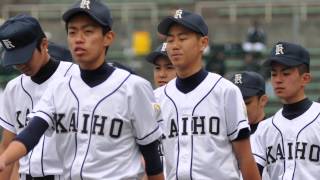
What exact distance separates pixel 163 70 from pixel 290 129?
1.39 m

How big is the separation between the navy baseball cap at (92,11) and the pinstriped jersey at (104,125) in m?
0.31

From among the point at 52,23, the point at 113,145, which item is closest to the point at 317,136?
the point at 113,145

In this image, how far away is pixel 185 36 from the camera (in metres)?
5.62

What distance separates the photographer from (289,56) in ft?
21.4

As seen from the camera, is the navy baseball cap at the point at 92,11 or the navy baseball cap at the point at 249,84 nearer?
the navy baseball cap at the point at 92,11

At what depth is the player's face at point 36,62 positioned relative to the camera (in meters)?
5.81

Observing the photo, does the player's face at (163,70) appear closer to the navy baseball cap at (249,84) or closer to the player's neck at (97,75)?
the navy baseball cap at (249,84)

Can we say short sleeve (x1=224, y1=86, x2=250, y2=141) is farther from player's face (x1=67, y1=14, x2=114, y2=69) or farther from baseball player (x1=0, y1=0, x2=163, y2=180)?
player's face (x1=67, y1=14, x2=114, y2=69)

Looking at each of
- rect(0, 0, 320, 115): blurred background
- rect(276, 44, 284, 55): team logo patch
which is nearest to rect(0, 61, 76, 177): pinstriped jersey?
rect(276, 44, 284, 55): team logo patch

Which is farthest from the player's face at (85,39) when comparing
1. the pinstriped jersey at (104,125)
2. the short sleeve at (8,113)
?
the short sleeve at (8,113)

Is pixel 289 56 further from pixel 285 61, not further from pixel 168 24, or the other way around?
pixel 168 24

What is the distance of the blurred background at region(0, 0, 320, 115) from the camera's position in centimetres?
1827

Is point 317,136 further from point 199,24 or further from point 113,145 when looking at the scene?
point 113,145

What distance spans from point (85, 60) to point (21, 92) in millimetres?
1211
